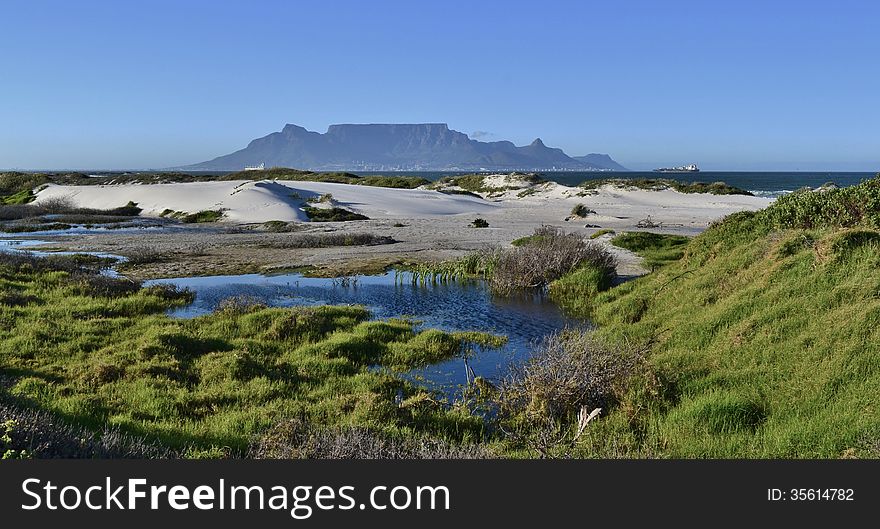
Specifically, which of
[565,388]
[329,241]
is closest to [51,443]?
[565,388]

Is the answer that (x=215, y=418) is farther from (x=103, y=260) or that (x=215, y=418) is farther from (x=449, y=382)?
(x=103, y=260)

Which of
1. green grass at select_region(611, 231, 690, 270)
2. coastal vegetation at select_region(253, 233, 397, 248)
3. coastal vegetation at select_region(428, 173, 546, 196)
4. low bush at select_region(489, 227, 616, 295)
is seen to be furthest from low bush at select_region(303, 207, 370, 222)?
coastal vegetation at select_region(428, 173, 546, 196)

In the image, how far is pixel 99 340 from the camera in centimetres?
1464

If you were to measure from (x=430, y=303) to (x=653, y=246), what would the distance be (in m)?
16.5

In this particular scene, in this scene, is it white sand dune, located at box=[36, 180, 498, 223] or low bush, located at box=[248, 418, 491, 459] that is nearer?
low bush, located at box=[248, 418, 491, 459]

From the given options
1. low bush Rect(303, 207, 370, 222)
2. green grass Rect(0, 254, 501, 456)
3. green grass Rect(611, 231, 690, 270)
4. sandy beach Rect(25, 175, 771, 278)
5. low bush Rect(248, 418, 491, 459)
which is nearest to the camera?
low bush Rect(248, 418, 491, 459)

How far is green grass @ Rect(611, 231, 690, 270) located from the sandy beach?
1077 mm

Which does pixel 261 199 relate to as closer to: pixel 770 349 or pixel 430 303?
pixel 430 303

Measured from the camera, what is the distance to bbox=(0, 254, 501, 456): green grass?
9.80m

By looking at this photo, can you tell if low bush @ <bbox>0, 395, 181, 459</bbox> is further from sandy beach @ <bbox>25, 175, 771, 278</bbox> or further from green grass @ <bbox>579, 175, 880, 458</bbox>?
sandy beach @ <bbox>25, 175, 771, 278</bbox>

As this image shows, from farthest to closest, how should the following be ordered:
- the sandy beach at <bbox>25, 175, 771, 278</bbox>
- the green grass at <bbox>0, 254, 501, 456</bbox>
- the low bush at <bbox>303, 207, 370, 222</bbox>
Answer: the low bush at <bbox>303, 207, 370, 222</bbox> < the sandy beach at <bbox>25, 175, 771, 278</bbox> < the green grass at <bbox>0, 254, 501, 456</bbox>

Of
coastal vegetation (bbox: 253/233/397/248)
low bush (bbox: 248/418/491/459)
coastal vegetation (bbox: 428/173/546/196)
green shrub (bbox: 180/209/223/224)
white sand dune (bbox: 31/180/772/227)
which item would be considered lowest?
low bush (bbox: 248/418/491/459)

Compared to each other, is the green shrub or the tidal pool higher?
the green shrub

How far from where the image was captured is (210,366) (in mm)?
12797
